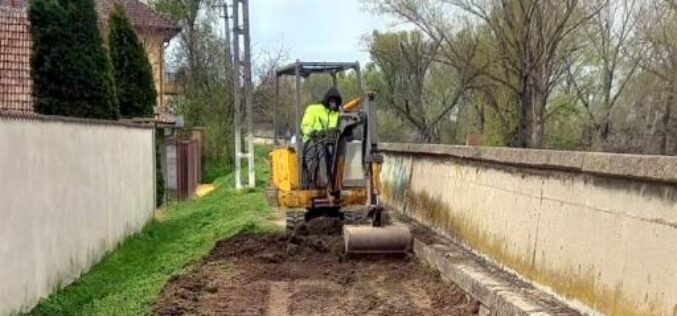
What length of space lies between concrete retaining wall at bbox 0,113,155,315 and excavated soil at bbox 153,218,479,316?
1366 mm

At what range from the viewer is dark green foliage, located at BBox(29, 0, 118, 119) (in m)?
16.7

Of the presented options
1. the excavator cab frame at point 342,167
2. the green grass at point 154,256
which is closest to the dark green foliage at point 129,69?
the green grass at point 154,256

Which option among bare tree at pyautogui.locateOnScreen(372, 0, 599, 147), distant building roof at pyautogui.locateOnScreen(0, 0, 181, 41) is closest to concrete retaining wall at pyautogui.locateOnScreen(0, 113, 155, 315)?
bare tree at pyautogui.locateOnScreen(372, 0, 599, 147)

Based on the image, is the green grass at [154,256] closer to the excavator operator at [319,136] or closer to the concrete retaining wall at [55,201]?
the concrete retaining wall at [55,201]

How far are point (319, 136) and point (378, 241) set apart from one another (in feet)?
7.58

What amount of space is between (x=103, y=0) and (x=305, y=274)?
3134 centimetres

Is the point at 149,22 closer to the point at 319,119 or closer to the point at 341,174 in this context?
the point at 319,119

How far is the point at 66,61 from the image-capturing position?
1688cm

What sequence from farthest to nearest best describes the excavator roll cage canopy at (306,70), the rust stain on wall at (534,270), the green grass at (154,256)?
the excavator roll cage canopy at (306,70) < the green grass at (154,256) < the rust stain on wall at (534,270)

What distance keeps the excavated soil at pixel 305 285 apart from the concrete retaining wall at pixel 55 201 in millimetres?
1366

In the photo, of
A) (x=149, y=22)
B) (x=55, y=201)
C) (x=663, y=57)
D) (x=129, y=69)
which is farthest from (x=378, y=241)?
(x=149, y=22)

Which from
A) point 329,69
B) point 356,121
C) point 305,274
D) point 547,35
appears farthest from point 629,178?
point 547,35

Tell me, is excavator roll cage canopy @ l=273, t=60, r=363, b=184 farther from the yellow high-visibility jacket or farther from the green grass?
the green grass

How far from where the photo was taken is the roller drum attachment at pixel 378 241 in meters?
10.2
